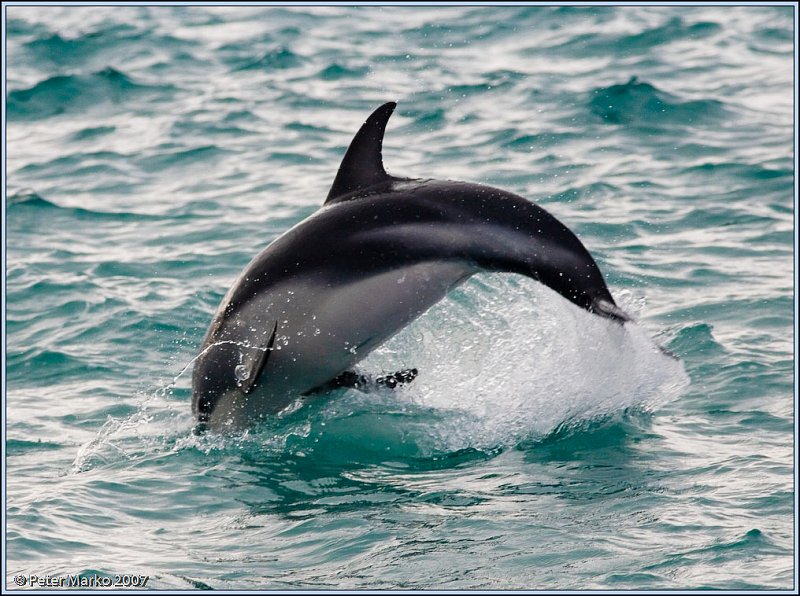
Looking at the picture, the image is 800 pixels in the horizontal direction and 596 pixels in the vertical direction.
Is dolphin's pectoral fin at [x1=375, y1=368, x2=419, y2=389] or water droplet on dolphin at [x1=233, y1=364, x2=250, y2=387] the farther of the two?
dolphin's pectoral fin at [x1=375, y1=368, x2=419, y2=389]

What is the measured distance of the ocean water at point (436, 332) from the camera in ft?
23.0

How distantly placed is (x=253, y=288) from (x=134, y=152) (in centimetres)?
920

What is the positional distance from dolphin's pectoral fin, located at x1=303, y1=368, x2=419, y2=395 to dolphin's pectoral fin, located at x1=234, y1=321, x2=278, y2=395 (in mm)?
449

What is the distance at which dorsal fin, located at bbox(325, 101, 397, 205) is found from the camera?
8.09 m

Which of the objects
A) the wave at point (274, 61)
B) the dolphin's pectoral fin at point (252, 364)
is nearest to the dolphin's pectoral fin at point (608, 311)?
the dolphin's pectoral fin at point (252, 364)

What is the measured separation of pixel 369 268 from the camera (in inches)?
312

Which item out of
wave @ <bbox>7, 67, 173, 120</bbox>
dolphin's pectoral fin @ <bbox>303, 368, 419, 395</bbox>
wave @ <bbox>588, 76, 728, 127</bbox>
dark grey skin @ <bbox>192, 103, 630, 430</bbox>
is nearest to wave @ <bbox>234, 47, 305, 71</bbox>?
wave @ <bbox>7, 67, 173, 120</bbox>

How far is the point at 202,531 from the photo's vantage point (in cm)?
736

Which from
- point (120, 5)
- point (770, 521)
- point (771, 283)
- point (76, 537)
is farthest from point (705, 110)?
point (120, 5)

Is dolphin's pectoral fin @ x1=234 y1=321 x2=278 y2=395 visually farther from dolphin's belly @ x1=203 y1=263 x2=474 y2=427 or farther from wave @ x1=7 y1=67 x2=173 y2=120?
wave @ x1=7 y1=67 x2=173 y2=120

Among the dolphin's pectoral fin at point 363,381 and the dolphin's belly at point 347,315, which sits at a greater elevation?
the dolphin's belly at point 347,315

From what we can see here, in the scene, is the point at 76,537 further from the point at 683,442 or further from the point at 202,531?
the point at 683,442

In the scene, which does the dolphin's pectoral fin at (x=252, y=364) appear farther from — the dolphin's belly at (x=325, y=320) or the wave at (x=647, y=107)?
the wave at (x=647, y=107)

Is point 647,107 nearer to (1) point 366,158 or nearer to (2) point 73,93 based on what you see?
(2) point 73,93
